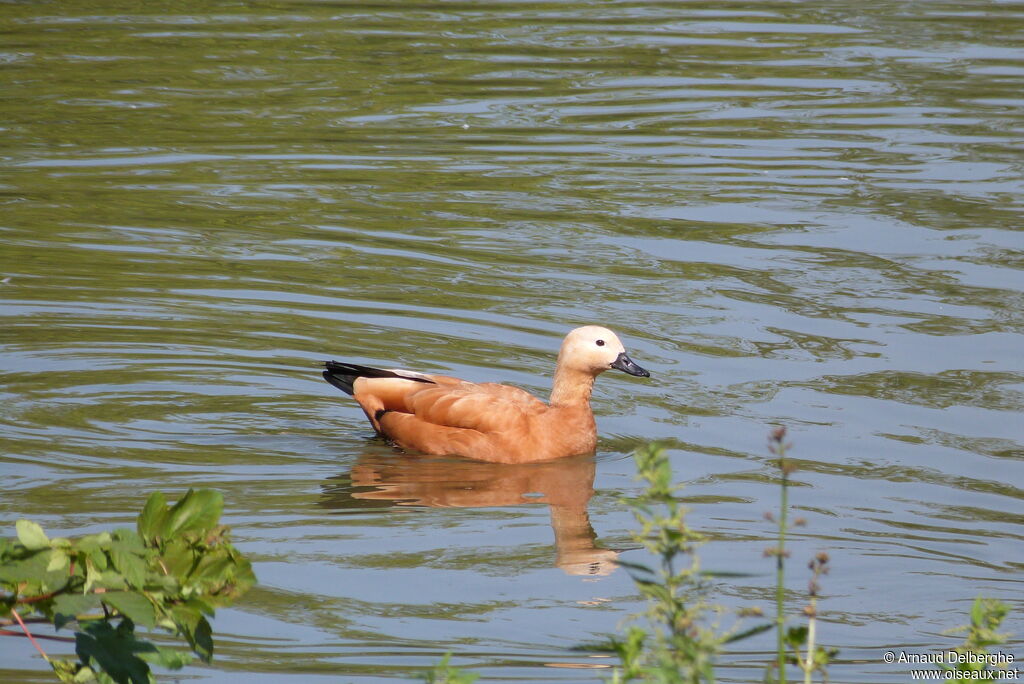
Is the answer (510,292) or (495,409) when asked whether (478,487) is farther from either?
(510,292)

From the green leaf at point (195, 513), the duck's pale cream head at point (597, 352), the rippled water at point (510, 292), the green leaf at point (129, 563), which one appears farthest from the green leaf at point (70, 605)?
the duck's pale cream head at point (597, 352)

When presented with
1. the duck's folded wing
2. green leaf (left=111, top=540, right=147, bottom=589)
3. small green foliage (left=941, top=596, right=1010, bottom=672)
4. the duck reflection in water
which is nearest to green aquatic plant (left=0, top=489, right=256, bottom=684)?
green leaf (left=111, top=540, right=147, bottom=589)

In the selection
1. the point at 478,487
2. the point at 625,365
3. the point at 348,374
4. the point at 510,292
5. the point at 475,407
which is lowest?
the point at 478,487

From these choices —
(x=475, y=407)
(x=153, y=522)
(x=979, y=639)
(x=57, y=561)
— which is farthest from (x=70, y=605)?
(x=475, y=407)

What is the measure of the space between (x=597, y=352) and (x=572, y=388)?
0.88ft

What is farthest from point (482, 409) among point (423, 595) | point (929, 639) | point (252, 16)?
point (252, 16)

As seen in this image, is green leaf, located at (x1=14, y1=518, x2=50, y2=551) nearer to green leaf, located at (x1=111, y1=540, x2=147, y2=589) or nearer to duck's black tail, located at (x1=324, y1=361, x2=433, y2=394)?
green leaf, located at (x1=111, y1=540, x2=147, y2=589)

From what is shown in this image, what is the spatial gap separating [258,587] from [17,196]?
7589 millimetres

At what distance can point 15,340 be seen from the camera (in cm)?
987

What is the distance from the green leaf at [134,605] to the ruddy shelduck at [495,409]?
16.9 ft

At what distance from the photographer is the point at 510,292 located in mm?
11062

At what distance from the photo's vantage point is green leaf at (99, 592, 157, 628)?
3.39m

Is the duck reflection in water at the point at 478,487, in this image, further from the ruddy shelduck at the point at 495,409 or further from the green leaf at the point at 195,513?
the green leaf at the point at 195,513

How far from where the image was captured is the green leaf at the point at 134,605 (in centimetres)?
339
